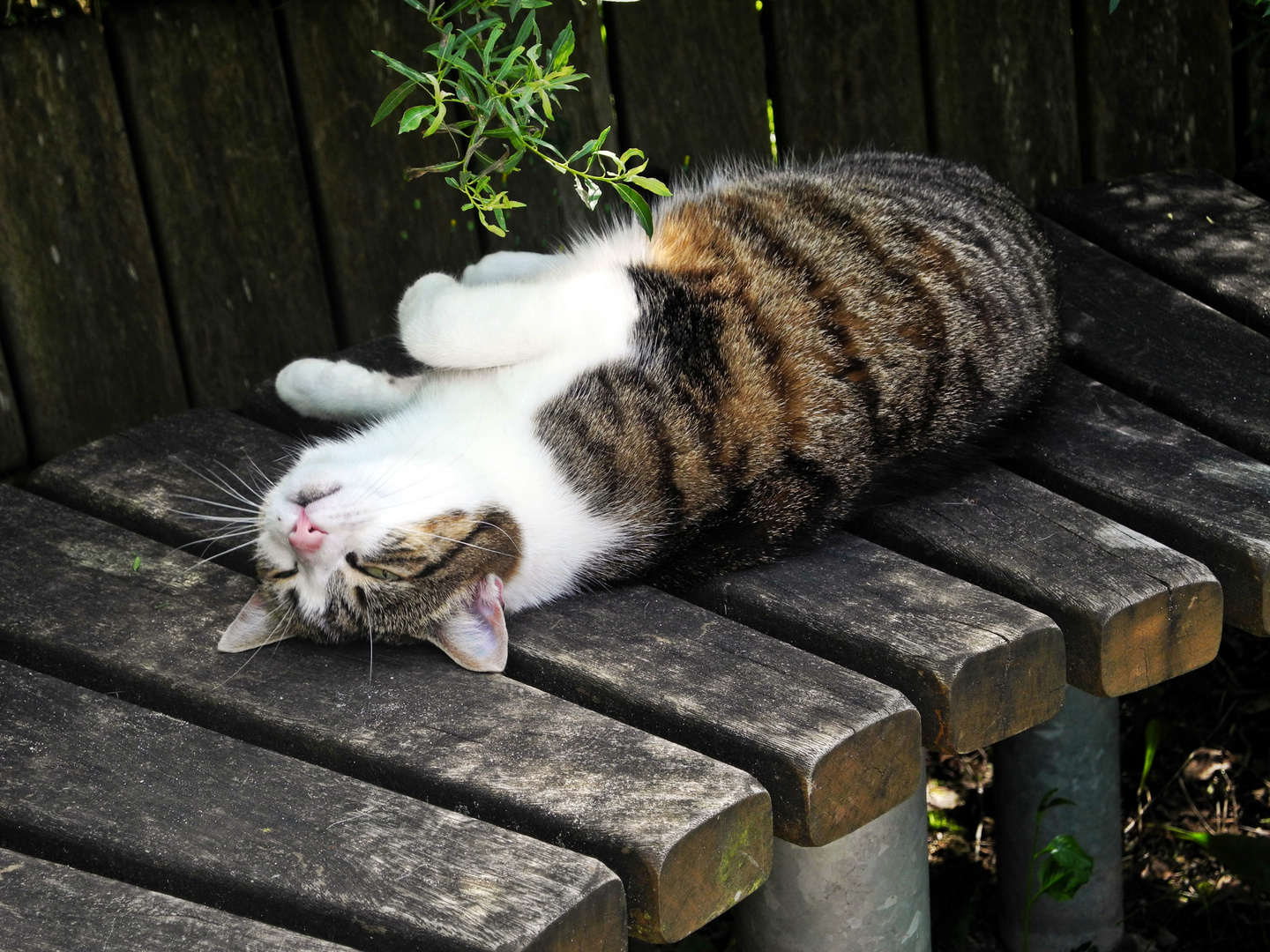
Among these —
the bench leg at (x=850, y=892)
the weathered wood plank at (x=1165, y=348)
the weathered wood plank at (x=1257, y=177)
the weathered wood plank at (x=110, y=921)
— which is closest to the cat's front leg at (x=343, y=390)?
the bench leg at (x=850, y=892)

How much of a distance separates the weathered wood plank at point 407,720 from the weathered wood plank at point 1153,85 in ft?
8.80

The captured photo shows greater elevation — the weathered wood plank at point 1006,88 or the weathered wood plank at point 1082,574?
the weathered wood plank at point 1006,88

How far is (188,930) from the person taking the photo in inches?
59.7

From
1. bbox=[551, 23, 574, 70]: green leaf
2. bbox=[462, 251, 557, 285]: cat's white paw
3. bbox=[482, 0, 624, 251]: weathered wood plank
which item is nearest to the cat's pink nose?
bbox=[551, 23, 574, 70]: green leaf

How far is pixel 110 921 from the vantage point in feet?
5.03

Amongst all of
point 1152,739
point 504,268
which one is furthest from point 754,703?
point 1152,739

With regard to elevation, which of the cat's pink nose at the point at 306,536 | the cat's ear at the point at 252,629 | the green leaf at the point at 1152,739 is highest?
the cat's pink nose at the point at 306,536

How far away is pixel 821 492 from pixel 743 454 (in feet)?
0.52

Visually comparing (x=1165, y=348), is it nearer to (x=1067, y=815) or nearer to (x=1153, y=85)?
(x=1067, y=815)

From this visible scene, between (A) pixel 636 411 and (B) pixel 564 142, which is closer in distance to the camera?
(A) pixel 636 411

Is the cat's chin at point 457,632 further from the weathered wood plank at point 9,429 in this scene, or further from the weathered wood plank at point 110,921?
the weathered wood plank at point 9,429

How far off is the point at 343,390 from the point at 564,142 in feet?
2.96

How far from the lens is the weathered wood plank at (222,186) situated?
2807 mm

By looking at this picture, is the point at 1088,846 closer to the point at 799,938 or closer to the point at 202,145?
the point at 799,938
